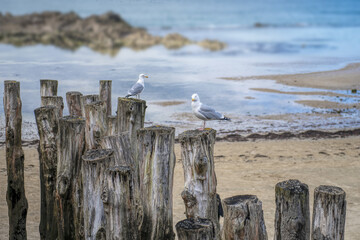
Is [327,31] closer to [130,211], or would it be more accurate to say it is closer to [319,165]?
[319,165]

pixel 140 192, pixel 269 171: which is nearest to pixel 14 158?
pixel 140 192

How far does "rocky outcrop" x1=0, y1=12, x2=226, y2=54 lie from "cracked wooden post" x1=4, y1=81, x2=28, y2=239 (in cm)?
2520

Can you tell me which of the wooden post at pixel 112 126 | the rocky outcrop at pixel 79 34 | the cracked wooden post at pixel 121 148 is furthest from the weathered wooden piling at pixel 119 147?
the rocky outcrop at pixel 79 34

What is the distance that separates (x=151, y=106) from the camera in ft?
57.3

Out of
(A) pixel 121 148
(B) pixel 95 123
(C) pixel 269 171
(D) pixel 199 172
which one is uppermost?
(B) pixel 95 123

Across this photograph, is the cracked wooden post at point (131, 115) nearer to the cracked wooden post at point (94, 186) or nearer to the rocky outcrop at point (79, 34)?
the cracked wooden post at point (94, 186)

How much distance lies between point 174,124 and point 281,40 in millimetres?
31906

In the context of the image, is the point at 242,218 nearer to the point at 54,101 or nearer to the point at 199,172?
the point at 199,172

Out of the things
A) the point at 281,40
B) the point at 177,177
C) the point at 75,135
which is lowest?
the point at 177,177

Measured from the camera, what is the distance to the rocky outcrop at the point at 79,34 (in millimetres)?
34375

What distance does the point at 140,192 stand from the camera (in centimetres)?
553

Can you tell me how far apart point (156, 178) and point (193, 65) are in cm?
2289

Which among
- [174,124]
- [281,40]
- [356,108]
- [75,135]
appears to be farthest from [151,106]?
[281,40]

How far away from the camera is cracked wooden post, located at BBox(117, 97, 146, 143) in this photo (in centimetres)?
627
